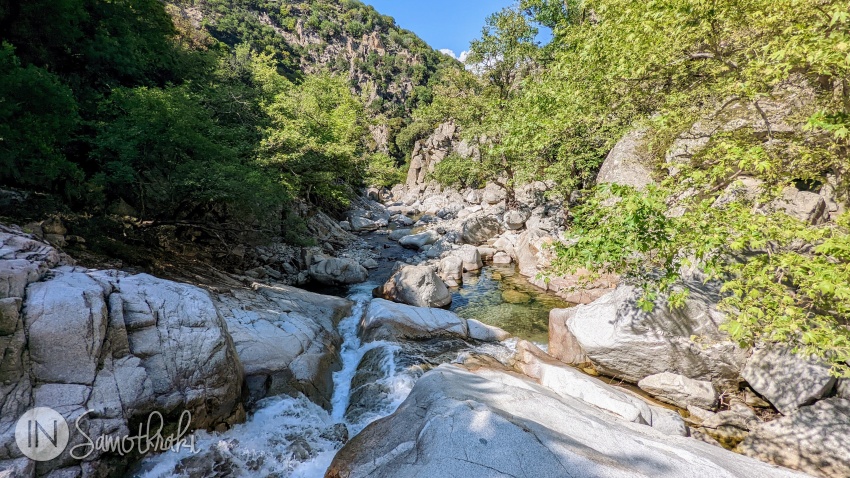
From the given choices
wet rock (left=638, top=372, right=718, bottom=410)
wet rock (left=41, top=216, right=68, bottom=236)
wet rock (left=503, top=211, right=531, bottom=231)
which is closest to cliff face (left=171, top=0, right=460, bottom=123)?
wet rock (left=503, top=211, right=531, bottom=231)

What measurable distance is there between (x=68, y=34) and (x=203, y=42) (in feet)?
84.7

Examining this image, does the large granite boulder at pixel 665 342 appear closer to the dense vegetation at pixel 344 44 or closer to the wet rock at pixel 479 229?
the wet rock at pixel 479 229

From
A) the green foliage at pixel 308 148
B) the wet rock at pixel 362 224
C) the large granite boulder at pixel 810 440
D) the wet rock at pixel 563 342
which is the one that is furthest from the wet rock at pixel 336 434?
the wet rock at pixel 362 224

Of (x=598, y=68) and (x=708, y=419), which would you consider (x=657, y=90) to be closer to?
(x=598, y=68)

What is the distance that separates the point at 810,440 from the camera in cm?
543

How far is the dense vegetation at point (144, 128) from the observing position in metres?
7.32

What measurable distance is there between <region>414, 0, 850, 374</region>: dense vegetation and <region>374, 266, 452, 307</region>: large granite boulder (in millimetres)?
6530

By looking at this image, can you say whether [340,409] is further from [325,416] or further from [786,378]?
[786,378]

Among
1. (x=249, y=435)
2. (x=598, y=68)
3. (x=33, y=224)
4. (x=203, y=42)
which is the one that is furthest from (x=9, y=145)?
(x=203, y=42)

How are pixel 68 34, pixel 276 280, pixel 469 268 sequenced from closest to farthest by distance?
pixel 68 34 < pixel 276 280 < pixel 469 268

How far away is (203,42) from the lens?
32.6m

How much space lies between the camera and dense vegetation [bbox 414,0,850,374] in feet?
11.5

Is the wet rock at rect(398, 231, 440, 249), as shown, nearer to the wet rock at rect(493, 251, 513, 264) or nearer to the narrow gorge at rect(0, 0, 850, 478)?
the wet rock at rect(493, 251, 513, 264)

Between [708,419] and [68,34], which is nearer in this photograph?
[708,419]
